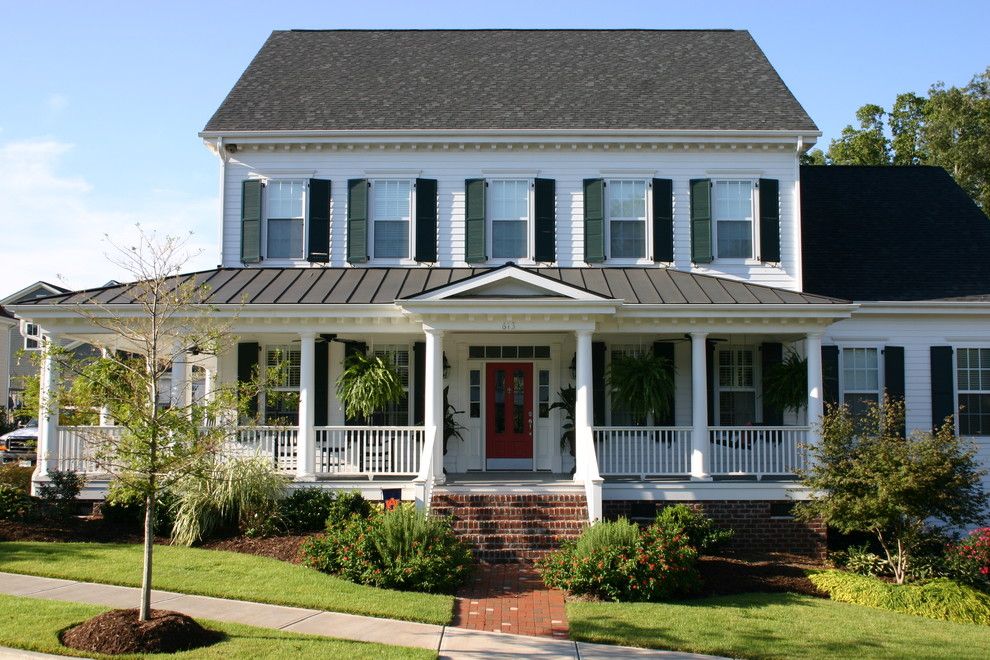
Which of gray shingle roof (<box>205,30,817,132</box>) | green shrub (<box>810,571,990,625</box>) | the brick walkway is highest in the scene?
gray shingle roof (<box>205,30,817,132</box>)

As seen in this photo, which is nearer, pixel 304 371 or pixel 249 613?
pixel 249 613

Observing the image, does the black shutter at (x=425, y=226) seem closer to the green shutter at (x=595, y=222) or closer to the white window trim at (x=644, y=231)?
the green shutter at (x=595, y=222)

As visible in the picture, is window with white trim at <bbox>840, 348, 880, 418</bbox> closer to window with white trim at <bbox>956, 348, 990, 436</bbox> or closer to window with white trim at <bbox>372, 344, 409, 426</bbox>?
window with white trim at <bbox>956, 348, 990, 436</bbox>

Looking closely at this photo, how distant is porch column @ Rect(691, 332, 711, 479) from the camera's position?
14.7 m

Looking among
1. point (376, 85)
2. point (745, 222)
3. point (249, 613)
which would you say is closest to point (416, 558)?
point (249, 613)

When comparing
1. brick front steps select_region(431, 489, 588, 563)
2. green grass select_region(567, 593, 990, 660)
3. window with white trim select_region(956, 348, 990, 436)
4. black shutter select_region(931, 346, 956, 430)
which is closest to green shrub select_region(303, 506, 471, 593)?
brick front steps select_region(431, 489, 588, 563)

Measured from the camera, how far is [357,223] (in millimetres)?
17312

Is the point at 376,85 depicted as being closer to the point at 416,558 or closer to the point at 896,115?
the point at 416,558

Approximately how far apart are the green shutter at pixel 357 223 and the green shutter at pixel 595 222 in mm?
4502

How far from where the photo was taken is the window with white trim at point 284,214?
1752 cm

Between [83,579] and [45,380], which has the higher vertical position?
[45,380]

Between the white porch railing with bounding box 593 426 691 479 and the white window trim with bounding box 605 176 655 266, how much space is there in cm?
368

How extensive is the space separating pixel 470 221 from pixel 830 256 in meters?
7.74

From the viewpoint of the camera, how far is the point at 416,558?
10984 millimetres
